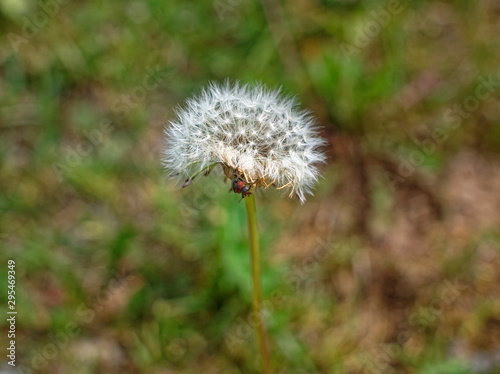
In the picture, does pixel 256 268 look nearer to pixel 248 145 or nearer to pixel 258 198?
pixel 248 145

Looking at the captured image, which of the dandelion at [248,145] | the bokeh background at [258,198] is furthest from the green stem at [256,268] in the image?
the bokeh background at [258,198]

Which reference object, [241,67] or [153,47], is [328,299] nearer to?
[241,67]

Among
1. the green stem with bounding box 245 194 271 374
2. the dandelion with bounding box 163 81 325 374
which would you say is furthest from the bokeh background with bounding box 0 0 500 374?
the dandelion with bounding box 163 81 325 374

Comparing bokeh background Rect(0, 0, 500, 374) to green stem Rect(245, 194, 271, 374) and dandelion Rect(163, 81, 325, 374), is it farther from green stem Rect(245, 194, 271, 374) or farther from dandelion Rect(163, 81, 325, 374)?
dandelion Rect(163, 81, 325, 374)

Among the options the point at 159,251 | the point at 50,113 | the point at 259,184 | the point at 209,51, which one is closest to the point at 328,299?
the point at 159,251

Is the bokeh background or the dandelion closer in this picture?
the dandelion

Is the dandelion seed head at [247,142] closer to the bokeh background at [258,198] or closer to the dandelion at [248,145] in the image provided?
the dandelion at [248,145]
